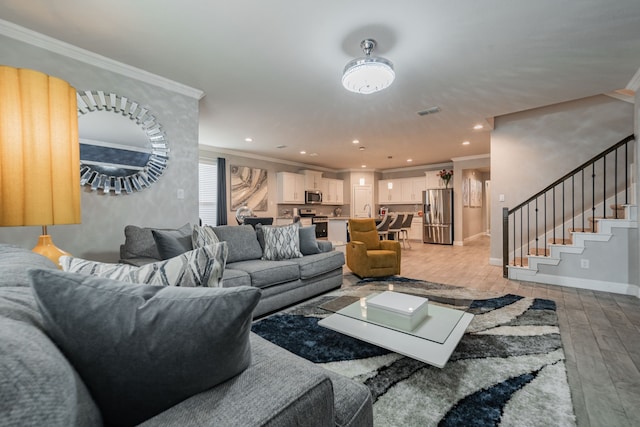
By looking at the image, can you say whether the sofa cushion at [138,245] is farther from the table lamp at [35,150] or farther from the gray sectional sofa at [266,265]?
the table lamp at [35,150]

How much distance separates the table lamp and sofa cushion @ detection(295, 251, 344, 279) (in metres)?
1.99

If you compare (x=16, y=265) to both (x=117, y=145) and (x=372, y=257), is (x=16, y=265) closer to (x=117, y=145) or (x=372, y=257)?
(x=117, y=145)

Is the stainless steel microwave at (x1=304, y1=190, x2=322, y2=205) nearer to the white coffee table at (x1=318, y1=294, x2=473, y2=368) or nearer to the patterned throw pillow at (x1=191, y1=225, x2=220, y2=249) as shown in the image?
the patterned throw pillow at (x1=191, y1=225, x2=220, y2=249)

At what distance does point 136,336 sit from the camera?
0.58 meters

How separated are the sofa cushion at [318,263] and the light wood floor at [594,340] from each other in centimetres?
67

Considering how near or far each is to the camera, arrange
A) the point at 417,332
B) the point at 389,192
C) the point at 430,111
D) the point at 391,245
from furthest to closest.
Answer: the point at 389,192 < the point at 391,245 < the point at 430,111 < the point at 417,332

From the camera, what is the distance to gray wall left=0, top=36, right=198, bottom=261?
232 cm

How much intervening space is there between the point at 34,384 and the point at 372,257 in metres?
3.79

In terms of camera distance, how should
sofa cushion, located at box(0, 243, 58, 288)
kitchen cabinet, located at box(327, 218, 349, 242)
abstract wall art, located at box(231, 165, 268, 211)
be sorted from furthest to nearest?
kitchen cabinet, located at box(327, 218, 349, 242), abstract wall art, located at box(231, 165, 268, 211), sofa cushion, located at box(0, 243, 58, 288)

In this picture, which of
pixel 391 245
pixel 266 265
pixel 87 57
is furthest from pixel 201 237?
pixel 391 245

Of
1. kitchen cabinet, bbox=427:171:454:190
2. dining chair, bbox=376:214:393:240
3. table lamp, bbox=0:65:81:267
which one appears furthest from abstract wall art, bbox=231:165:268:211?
table lamp, bbox=0:65:81:267

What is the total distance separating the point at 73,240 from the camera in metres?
2.53

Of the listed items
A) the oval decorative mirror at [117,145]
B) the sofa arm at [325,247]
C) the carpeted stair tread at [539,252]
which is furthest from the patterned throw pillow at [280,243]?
the carpeted stair tread at [539,252]

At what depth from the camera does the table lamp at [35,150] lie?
1300 millimetres
